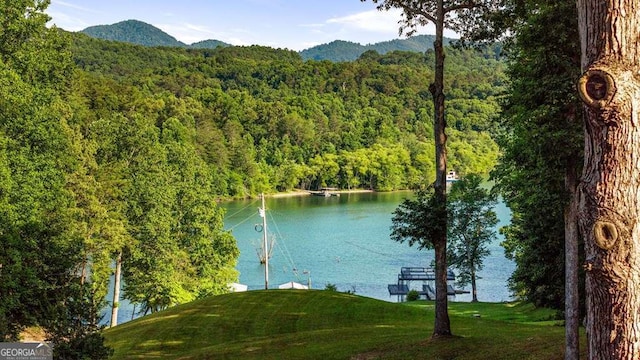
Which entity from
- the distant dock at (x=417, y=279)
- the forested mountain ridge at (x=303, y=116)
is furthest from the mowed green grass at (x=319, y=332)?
the forested mountain ridge at (x=303, y=116)

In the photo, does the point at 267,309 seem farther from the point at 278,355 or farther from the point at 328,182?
the point at 328,182

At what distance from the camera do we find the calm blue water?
47.2 metres

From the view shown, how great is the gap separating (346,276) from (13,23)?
32806 millimetres

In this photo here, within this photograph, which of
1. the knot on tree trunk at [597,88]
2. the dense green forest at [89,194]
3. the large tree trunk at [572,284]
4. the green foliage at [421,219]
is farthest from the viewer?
the dense green forest at [89,194]

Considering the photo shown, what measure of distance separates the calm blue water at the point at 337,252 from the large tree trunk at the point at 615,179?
39179 millimetres

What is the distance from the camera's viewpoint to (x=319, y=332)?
1881 cm

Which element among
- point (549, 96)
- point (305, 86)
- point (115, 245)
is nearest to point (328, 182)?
point (305, 86)

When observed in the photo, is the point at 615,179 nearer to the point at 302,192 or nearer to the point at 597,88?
the point at 597,88

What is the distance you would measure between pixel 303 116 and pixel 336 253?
244 feet

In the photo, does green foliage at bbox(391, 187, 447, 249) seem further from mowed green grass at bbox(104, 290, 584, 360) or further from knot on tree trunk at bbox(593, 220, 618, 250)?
knot on tree trunk at bbox(593, 220, 618, 250)

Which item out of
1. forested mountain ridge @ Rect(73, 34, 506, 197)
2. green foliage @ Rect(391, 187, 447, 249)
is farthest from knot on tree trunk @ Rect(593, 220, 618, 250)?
forested mountain ridge @ Rect(73, 34, 506, 197)

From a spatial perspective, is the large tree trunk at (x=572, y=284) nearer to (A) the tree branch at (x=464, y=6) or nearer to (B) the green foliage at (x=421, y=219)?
(B) the green foliage at (x=421, y=219)

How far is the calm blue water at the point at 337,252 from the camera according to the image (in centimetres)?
4716

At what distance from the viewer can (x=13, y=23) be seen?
75.6 feet
